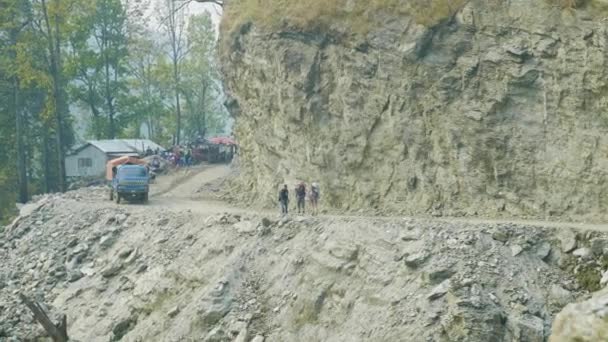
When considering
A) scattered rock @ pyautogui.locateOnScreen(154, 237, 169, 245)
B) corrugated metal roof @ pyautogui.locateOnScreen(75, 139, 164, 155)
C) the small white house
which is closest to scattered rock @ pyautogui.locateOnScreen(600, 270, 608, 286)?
scattered rock @ pyautogui.locateOnScreen(154, 237, 169, 245)

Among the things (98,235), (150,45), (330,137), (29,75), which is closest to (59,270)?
(98,235)

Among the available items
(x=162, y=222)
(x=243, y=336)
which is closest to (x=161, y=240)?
(x=162, y=222)

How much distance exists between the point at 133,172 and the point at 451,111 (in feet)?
59.5

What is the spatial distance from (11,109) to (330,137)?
111 feet

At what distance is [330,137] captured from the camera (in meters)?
33.3

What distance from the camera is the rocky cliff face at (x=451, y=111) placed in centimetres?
2712

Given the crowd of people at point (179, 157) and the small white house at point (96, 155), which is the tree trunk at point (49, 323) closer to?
the crowd of people at point (179, 157)

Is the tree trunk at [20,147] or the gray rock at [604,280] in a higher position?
the tree trunk at [20,147]

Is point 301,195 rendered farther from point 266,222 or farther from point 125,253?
point 125,253

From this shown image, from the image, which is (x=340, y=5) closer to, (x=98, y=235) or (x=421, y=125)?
(x=421, y=125)

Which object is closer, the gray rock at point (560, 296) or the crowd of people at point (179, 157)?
the gray rock at point (560, 296)

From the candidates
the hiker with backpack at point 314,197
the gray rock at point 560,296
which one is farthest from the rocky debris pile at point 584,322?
the hiker with backpack at point 314,197

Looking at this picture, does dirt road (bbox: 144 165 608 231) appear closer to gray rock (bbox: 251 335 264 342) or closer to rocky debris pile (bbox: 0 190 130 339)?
rocky debris pile (bbox: 0 190 130 339)

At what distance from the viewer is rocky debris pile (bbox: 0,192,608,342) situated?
20.4 meters
